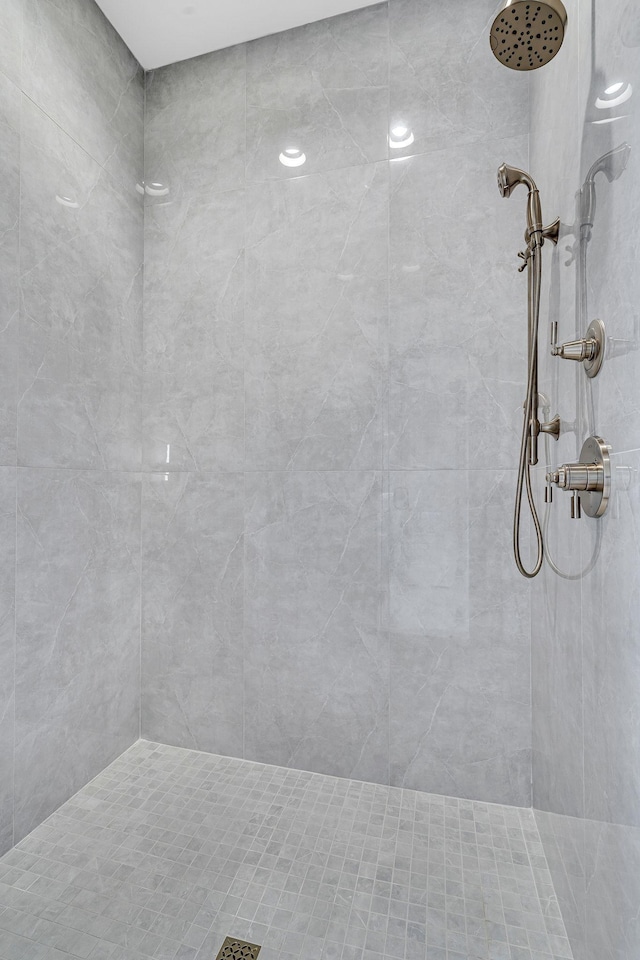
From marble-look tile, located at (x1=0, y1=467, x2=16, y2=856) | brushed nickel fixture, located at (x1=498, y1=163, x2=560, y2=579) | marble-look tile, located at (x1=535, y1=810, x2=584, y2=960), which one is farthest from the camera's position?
marble-look tile, located at (x1=0, y1=467, x2=16, y2=856)

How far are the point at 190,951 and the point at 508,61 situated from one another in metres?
2.02

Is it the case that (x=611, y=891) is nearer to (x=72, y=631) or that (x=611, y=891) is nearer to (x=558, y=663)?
(x=558, y=663)

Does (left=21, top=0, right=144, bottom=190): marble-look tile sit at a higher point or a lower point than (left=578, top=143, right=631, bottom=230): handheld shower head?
higher

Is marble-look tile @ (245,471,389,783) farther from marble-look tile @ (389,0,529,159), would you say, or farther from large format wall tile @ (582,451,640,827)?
marble-look tile @ (389,0,529,159)

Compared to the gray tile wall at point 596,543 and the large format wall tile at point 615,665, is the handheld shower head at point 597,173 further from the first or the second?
the large format wall tile at point 615,665

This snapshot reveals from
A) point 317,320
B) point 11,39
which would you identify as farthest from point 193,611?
point 11,39

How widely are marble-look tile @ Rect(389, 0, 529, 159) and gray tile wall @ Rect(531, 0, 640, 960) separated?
0.92ft

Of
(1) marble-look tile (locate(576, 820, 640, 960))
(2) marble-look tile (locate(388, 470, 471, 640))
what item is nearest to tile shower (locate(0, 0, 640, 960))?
(2) marble-look tile (locate(388, 470, 471, 640))

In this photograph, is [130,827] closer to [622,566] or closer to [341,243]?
[622,566]

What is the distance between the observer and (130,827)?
1.58 metres

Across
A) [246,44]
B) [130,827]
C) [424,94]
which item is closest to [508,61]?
[424,94]

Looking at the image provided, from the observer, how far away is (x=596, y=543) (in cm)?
100

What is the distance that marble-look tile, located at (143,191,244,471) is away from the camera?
1980mm

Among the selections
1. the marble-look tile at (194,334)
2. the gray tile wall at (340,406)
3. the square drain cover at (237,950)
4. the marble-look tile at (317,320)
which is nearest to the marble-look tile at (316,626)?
the gray tile wall at (340,406)
